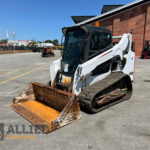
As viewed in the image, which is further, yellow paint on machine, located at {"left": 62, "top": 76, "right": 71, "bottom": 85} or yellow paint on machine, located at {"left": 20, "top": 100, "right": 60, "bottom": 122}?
yellow paint on machine, located at {"left": 62, "top": 76, "right": 71, "bottom": 85}

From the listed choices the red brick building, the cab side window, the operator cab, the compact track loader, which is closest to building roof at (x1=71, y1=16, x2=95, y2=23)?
the red brick building

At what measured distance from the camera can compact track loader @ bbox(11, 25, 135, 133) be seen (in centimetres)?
355

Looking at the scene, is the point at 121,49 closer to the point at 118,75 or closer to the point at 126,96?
the point at 118,75

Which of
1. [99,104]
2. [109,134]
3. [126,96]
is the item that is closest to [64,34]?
[99,104]

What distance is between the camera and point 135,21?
2223cm

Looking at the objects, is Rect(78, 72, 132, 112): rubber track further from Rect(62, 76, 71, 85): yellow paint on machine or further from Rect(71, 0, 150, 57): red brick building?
Rect(71, 0, 150, 57): red brick building

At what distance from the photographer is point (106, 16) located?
24.9 m

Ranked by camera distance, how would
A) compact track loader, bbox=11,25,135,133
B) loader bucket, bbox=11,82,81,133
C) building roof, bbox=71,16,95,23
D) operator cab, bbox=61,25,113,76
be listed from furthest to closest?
building roof, bbox=71,16,95,23
operator cab, bbox=61,25,113,76
compact track loader, bbox=11,25,135,133
loader bucket, bbox=11,82,81,133

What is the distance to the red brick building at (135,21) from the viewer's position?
21422mm

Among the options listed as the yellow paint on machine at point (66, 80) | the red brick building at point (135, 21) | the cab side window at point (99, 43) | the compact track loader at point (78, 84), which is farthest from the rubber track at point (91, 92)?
the red brick building at point (135, 21)

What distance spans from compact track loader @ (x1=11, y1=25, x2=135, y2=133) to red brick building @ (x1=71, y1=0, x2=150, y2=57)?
19732 mm

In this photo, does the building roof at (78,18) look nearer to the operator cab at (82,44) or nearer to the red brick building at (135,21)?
the red brick building at (135,21)

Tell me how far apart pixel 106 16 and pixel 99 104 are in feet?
79.2

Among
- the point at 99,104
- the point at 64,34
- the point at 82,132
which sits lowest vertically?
the point at 82,132
